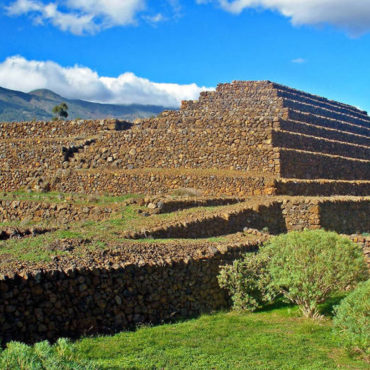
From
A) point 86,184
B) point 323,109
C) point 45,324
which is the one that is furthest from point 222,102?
point 45,324

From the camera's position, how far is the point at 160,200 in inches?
727

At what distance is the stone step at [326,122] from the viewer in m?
30.6

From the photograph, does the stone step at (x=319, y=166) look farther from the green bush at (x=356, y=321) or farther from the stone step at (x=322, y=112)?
the green bush at (x=356, y=321)

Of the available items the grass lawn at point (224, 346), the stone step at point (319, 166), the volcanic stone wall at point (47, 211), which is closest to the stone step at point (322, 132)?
the stone step at point (319, 166)

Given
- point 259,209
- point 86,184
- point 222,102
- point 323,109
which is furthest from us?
point 323,109

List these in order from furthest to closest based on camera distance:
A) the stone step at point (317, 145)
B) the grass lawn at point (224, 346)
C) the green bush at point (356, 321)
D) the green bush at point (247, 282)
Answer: the stone step at point (317, 145), the green bush at point (247, 282), the green bush at point (356, 321), the grass lawn at point (224, 346)

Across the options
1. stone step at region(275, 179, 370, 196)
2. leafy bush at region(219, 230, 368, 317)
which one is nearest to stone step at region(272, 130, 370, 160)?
stone step at region(275, 179, 370, 196)

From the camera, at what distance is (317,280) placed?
10.8 m

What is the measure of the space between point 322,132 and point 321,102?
30.7ft

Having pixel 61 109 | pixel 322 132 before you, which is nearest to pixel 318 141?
pixel 322 132

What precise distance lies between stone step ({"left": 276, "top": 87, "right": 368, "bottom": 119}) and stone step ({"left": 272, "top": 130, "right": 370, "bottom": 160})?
608 centimetres

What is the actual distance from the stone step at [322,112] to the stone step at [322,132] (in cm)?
292

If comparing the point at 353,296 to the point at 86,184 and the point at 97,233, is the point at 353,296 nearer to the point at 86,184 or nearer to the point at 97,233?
the point at 97,233

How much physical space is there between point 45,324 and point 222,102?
1018 inches
